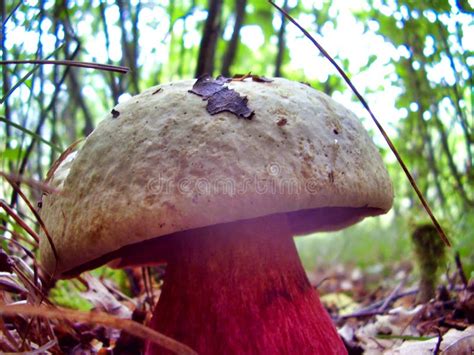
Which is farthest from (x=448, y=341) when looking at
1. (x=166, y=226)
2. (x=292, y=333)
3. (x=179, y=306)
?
(x=166, y=226)

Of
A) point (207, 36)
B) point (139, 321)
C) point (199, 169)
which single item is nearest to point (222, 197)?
point (199, 169)

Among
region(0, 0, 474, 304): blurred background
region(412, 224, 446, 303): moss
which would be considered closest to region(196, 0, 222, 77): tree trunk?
region(0, 0, 474, 304): blurred background

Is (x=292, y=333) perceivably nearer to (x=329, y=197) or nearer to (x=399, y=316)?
(x=329, y=197)

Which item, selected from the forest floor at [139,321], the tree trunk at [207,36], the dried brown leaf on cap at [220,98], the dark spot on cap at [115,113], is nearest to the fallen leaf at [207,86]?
the dried brown leaf on cap at [220,98]

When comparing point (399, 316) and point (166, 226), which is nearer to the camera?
point (166, 226)

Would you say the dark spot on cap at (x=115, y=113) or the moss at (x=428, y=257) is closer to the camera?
the dark spot on cap at (x=115, y=113)

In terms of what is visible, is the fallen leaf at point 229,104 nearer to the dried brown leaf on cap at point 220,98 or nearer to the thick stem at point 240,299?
the dried brown leaf on cap at point 220,98
